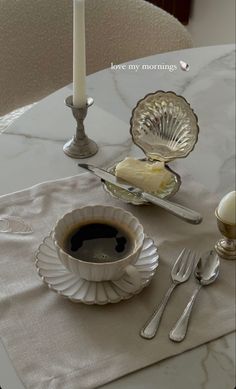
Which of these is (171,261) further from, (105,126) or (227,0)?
(227,0)

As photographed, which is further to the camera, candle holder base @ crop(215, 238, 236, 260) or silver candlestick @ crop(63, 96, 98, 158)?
silver candlestick @ crop(63, 96, 98, 158)

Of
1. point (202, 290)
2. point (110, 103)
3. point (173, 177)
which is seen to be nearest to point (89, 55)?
point (110, 103)

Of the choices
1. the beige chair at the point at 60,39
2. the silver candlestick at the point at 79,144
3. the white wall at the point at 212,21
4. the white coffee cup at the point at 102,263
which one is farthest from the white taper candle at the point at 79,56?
the white wall at the point at 212,21

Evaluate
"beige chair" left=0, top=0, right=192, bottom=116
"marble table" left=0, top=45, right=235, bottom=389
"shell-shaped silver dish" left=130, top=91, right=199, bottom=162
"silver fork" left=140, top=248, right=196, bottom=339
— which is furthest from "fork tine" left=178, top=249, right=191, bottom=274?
"beige chair" left=0, top=0, right=192, bottom=116

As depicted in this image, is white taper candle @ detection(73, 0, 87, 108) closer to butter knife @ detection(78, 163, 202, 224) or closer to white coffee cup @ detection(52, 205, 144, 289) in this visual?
butter knife @ detection(78, 163, 202, 224)

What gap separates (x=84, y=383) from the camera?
0.68m

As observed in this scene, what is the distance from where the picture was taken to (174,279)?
0.81 m

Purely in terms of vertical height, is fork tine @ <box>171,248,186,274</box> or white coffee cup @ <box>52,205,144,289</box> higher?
white coffee cup @ <box>52,205,144,289</box>

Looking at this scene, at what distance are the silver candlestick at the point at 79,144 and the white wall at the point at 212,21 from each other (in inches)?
62.4

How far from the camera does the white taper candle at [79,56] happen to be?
97 cm

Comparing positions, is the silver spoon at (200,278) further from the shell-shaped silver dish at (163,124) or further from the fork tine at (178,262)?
the shell-shaped silver dish at (163,124)

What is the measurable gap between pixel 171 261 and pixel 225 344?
0.14 meters

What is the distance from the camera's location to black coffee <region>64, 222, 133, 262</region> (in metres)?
0.78

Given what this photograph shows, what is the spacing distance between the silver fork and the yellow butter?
13 centimetres
